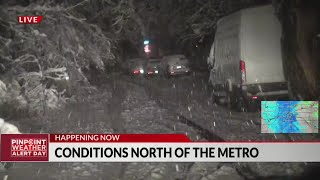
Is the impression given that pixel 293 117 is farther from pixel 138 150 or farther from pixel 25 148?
pixel 25 148

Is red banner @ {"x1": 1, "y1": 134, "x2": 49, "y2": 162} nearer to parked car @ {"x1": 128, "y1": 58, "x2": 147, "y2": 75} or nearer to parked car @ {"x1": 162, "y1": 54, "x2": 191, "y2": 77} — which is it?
parked car @ {"x1": 128, "y1": 58, "x2": 147, "y2": 75}

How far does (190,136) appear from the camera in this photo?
4852mm

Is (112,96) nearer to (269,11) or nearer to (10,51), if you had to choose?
(10,51)

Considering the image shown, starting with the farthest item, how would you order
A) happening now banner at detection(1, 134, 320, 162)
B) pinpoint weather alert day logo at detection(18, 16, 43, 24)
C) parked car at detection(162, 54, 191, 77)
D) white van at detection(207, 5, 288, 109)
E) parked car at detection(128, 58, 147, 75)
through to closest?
parked car at detection(128, 58, 147, 75) < parked car at detection(162, 54, 191, 77) < pinpoint weather alert day logo at detection(18, 16, 43, 24) < white van at detection(207, 5, 288, 109) < happening now banner at detection(1, 134, 320, 162)

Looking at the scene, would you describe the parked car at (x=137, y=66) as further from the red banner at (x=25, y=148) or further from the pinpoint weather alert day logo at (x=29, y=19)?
the red banner at (x=25, y=148)

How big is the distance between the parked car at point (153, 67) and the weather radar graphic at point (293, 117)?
1665mm

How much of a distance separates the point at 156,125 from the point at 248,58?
1.89 meters

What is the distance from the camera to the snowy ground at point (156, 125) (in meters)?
4.69

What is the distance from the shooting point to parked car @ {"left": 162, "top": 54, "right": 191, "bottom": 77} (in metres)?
5.54

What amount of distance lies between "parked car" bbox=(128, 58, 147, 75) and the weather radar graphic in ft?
5.90

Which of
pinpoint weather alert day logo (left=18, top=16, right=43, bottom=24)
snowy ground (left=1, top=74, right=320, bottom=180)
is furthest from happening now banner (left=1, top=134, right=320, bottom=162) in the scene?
pinpoint weather alert day logo (left=18, top=16, right=43, bottom=24)

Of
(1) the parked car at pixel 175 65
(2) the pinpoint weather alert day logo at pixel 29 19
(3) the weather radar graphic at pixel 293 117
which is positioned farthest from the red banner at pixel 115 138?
(2) the pinpoint weather alert day logo at pixel 29 19

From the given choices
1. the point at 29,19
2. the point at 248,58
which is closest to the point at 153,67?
the point at 248,58

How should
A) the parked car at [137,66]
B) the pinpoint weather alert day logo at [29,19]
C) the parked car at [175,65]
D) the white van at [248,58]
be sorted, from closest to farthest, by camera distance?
the white van at [248,58] → the pinpoint weather alert day logo at [29,19] → the parked car at [175,65] → the parked car at [137,66]
